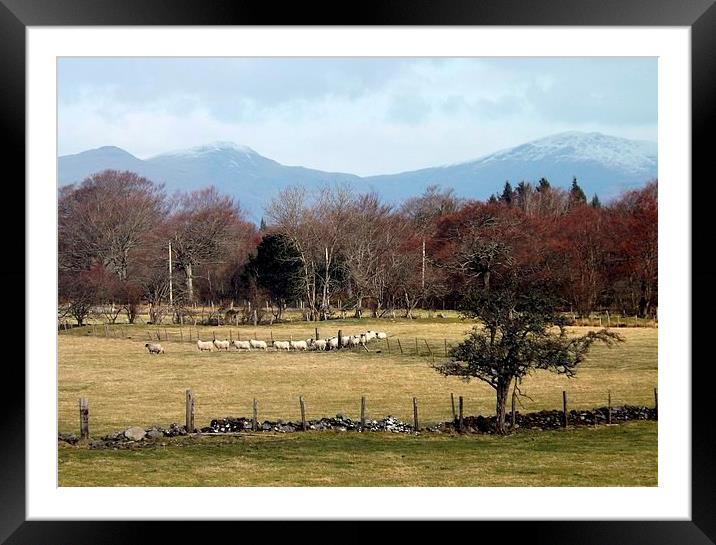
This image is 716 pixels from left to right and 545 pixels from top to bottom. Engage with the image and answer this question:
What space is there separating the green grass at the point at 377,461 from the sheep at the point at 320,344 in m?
0.82

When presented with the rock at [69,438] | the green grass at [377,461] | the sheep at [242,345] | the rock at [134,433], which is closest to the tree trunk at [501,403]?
the green grass at [377,461]

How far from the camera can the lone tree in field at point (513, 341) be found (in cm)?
509

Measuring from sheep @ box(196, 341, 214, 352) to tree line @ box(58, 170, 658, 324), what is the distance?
0.36 metres

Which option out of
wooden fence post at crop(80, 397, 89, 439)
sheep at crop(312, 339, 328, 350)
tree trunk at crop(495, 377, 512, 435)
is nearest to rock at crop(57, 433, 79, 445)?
wooden fence post at crop(80, 397, 89, 439)

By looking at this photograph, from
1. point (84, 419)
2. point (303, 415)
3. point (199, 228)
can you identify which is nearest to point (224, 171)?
point (199, 228)

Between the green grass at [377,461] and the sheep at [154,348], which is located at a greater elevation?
the sheep at [154,348]

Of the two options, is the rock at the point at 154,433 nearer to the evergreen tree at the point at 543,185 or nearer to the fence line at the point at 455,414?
the fence line at the point at 455,414

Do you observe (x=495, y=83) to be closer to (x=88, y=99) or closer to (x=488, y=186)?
(x=488, y=186)

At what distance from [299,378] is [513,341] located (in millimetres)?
1830
